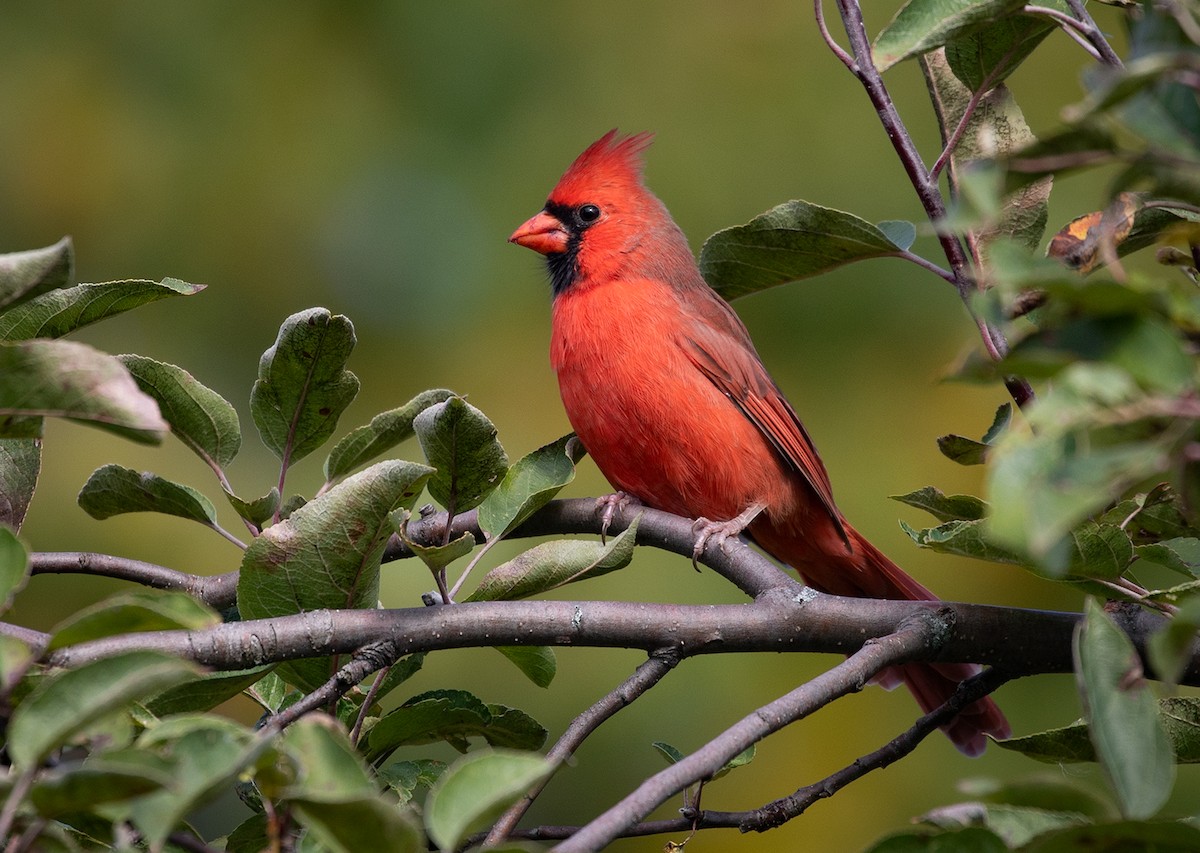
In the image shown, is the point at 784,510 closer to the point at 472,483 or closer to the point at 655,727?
A: the point at 655,727

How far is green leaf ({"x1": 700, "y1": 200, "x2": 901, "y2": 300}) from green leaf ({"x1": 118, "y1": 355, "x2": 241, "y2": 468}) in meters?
0.71

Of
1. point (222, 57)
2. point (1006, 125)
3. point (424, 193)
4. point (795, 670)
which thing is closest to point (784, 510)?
point (795, 670)

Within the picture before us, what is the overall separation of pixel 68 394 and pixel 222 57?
518cm

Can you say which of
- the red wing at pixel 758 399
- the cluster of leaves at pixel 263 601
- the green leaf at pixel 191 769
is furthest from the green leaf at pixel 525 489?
the red wing at pixel 758 399

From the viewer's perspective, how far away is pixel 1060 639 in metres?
1.63

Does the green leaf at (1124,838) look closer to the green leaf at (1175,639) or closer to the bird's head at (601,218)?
the green leaf at (1175,639)

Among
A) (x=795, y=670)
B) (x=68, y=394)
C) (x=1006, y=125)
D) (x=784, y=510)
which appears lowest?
(x=795, y=670)

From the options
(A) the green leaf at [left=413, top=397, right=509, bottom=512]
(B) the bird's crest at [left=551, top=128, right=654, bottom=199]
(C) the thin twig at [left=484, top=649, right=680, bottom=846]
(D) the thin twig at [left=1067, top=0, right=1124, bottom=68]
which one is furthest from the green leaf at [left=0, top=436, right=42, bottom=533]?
(B) the bird's crest at [left=551, top=128, right=654, bottom=199]

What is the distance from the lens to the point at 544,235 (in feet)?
11.9

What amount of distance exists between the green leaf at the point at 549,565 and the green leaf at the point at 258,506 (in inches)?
12.6

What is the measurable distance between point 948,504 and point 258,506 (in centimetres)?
88

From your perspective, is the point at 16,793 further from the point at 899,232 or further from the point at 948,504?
the point at 899,232

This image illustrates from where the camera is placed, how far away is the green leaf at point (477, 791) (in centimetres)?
93

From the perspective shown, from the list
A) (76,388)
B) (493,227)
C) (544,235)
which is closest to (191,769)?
(76,388)
